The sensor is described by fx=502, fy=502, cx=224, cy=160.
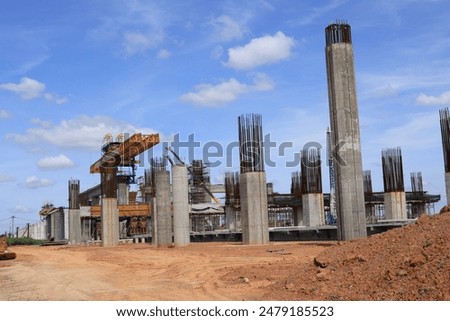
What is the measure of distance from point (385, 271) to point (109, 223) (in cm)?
3466

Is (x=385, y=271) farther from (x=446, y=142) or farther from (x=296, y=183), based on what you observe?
(x=296, y=183)

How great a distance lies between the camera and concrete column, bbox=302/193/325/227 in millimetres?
40438

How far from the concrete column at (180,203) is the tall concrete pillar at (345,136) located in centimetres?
1242

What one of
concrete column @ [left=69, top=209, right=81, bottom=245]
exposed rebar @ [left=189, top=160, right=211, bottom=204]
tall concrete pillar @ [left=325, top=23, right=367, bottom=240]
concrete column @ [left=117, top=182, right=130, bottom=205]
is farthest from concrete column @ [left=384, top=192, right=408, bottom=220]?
concrete column @ [left=117, top=182, right=130, bottom=205]

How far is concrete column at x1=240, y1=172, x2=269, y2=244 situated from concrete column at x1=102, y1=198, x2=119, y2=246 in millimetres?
17433

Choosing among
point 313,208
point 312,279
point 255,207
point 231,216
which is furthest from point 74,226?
point 312,279

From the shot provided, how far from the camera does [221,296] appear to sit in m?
9.70

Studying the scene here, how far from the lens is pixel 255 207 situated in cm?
2678

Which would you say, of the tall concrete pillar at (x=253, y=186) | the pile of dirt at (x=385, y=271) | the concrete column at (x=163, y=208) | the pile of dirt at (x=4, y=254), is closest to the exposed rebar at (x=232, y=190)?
the concrete column at (x=163, y=208)

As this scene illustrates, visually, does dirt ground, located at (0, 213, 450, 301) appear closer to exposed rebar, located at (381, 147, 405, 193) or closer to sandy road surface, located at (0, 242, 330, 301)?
sandy road surface, located at (0, 242, 330, 301)

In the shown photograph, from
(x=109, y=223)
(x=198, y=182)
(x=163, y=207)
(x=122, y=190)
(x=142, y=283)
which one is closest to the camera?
(x=142, y=283)
